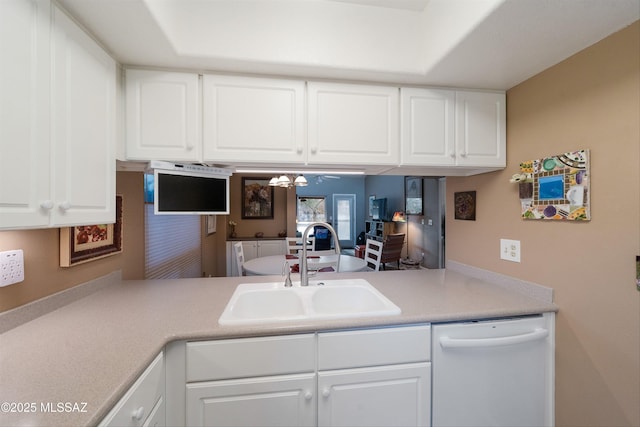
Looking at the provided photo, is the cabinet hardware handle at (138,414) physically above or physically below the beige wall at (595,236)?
below

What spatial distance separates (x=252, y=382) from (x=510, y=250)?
4.95 ft

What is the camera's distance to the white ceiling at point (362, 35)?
985 mm

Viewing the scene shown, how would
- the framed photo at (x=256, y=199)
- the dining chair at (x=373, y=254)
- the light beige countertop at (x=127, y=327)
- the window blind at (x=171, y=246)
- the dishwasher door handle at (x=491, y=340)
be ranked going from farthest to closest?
the framed photo at (x=256, y=199) → the dining chair at (x=373, y=254) → the window blind at (x=171, y=246) → the dishwasher door handle at (x=491, y=340) → the light beige countertop at (x=127, y=327)

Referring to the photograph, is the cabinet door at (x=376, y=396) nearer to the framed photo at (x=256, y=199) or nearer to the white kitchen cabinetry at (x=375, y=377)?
the white kitchen cabinetry at (x=375, y=377)

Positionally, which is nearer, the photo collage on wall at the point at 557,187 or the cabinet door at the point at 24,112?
the cabinet door at the point at 24,112

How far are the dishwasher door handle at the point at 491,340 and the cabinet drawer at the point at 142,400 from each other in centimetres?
112

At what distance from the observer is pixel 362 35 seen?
53.4 inches

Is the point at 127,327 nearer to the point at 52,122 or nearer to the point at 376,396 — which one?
the point at 52,122

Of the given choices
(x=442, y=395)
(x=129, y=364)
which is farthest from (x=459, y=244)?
(x=129, y=364)

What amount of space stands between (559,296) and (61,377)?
194 cm

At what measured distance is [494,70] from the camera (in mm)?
1337

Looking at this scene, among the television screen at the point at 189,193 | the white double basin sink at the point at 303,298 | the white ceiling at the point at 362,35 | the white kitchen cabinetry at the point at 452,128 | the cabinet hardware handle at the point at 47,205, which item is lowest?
the white double basin sink at the point at 303,298

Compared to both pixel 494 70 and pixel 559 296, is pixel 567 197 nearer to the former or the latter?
pixel 559 296

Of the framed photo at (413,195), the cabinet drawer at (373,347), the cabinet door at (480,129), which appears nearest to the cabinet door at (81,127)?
the cabinet drawer at (373,347)
